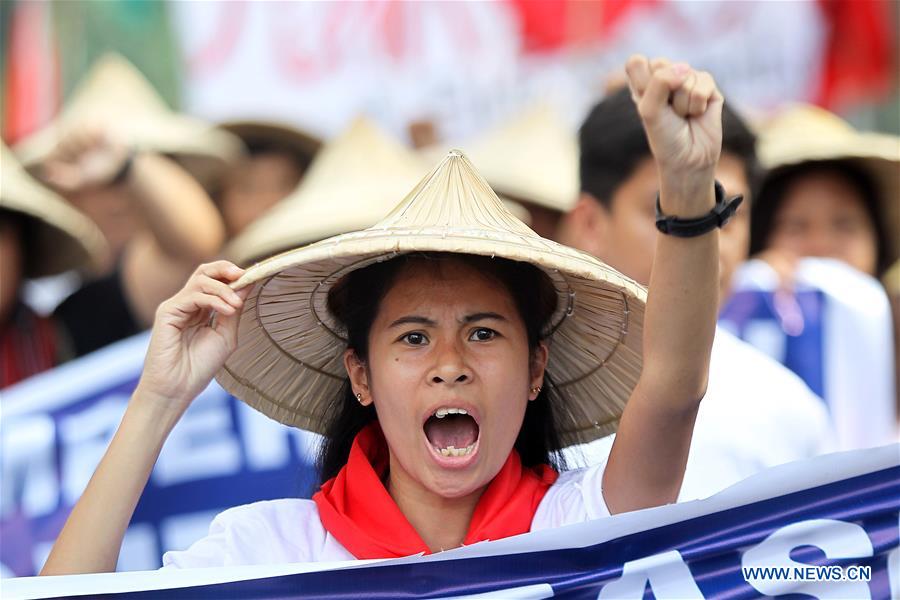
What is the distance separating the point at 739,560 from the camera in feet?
7.23

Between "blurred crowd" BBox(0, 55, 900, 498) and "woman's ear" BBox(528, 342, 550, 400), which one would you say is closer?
"woman's ear" BBox(528, 342, 550, 400)

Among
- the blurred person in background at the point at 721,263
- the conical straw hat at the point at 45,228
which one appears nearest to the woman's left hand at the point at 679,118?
the blurred person in background at the point at 721,263

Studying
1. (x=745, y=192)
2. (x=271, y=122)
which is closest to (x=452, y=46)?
(x=271, y=122)

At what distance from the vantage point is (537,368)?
250 cm

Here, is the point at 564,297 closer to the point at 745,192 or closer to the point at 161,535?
the point at 745,192

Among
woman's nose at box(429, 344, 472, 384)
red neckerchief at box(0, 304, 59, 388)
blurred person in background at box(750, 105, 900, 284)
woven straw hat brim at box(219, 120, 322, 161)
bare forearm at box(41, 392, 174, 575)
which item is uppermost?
woven straw hat brim at box(219, 120, 322, 161)

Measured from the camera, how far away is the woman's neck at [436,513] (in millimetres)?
2422

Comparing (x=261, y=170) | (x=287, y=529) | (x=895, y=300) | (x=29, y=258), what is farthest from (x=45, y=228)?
(x=895, y=300)

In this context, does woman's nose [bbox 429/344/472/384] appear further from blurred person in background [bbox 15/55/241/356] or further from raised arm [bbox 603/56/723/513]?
blurred person in background [bbox 15/55/241/356]

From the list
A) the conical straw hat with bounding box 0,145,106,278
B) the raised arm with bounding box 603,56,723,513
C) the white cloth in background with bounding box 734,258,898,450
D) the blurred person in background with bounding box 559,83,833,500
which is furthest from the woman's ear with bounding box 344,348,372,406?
the conical straw hat with bounding box 0,145,106,278

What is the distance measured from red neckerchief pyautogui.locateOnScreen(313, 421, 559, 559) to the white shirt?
24 mm

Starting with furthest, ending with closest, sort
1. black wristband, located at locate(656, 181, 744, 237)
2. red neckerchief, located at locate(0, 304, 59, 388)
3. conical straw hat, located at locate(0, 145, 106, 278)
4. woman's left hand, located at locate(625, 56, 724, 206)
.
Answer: conical straw hat, located at locate(0, 145, 106, 278), red neckerchief, located at locate(0, 304, 59, 388), black wristband, located at locate(656, 181, 744, 237), woman's left hand, located at locate(625, 56, 724, 206)

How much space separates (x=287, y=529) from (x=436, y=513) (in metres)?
0.26

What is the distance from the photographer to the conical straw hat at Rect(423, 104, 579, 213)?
4.95m
